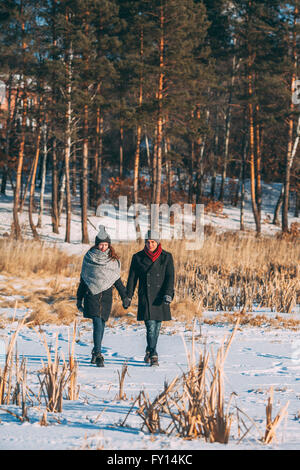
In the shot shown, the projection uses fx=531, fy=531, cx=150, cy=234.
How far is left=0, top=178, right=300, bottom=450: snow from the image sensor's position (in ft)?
11.5

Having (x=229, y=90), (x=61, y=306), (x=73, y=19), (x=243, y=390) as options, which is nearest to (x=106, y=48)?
(x=73, y=19)

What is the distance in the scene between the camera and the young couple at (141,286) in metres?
6.45

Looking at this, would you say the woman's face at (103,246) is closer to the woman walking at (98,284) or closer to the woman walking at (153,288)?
the woman walking at (98,284)

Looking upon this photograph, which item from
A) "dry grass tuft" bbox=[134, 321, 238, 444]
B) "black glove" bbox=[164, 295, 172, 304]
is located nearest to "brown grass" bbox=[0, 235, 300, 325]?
"black glove" bbox=[164, 295, 172, 304]

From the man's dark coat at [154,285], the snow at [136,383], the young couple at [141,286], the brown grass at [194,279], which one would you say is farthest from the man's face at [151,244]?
the brown grass at [194,279]

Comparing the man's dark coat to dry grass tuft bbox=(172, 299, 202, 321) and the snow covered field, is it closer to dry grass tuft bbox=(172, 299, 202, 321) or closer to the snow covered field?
the snow covered field

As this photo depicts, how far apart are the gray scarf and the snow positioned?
0.65 m

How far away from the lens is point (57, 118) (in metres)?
23.9

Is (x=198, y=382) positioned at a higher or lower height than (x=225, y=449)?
higher

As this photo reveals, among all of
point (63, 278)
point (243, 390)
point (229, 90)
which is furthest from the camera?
point (229, 90)

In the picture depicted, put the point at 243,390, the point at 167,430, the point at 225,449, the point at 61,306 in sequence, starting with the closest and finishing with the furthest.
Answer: the point at 225,449, the point at 167,430, the point at 243,390, the point at 61,306

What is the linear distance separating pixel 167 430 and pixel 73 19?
897 inches

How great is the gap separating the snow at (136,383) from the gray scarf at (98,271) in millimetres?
649

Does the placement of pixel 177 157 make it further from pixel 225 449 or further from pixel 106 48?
pixel 225 449
